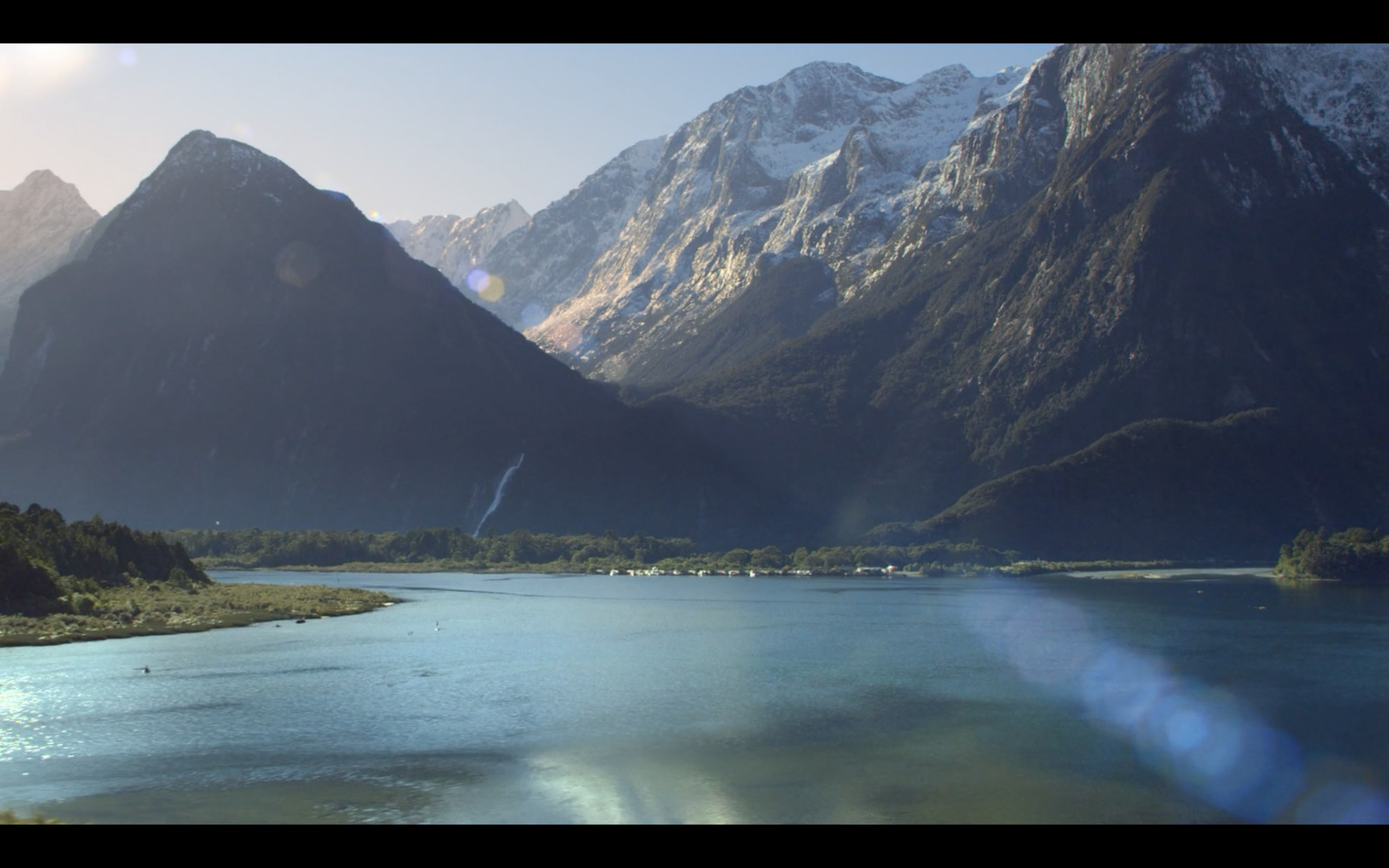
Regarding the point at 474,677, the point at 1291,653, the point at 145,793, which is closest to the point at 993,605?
the point at 1291,653

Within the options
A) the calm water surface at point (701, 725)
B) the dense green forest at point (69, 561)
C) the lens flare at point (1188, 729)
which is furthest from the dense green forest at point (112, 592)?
the lens flare at point (1188, 729)

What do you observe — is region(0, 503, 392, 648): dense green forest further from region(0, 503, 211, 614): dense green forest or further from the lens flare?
the lens flare

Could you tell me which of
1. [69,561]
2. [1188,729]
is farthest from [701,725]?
[69,561]

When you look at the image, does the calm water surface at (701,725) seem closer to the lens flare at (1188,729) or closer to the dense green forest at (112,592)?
the lens flare at (1188,729)
